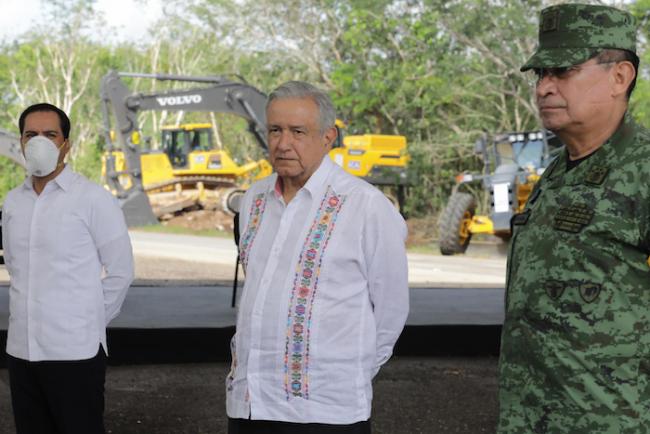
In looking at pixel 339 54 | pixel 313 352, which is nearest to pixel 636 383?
pixel 313 352

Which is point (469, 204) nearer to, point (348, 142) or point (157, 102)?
point (348, 142)

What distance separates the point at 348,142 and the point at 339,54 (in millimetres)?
7143

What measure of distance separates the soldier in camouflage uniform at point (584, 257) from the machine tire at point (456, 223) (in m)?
15.8

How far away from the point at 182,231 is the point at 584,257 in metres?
23.0

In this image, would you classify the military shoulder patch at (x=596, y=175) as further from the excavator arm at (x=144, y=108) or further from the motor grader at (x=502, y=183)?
the excavator arm at (x=144, y=108)

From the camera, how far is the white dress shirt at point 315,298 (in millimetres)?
2682

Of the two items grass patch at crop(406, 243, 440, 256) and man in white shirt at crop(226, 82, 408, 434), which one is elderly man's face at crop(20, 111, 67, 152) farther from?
grass patch at crop(406, 243, 440, 256)

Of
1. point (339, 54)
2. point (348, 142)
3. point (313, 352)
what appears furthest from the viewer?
point (339, 54)

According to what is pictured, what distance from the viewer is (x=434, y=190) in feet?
88.3

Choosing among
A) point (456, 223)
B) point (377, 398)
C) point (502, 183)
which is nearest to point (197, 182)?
point (456, 223)

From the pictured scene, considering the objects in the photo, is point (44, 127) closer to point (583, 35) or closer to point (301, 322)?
point (301, 322)

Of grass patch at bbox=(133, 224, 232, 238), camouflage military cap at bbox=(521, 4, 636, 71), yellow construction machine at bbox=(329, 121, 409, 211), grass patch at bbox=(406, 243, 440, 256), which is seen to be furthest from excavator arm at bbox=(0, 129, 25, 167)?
yellow construction machine at bbox=(329, 121, 409, 211)

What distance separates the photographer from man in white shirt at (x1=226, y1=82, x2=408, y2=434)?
2.68 metres

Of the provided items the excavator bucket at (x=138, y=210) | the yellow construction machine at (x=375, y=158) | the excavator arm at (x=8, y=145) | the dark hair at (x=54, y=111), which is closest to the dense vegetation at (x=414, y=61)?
the yellow construction machine at (x=375, y=158)
